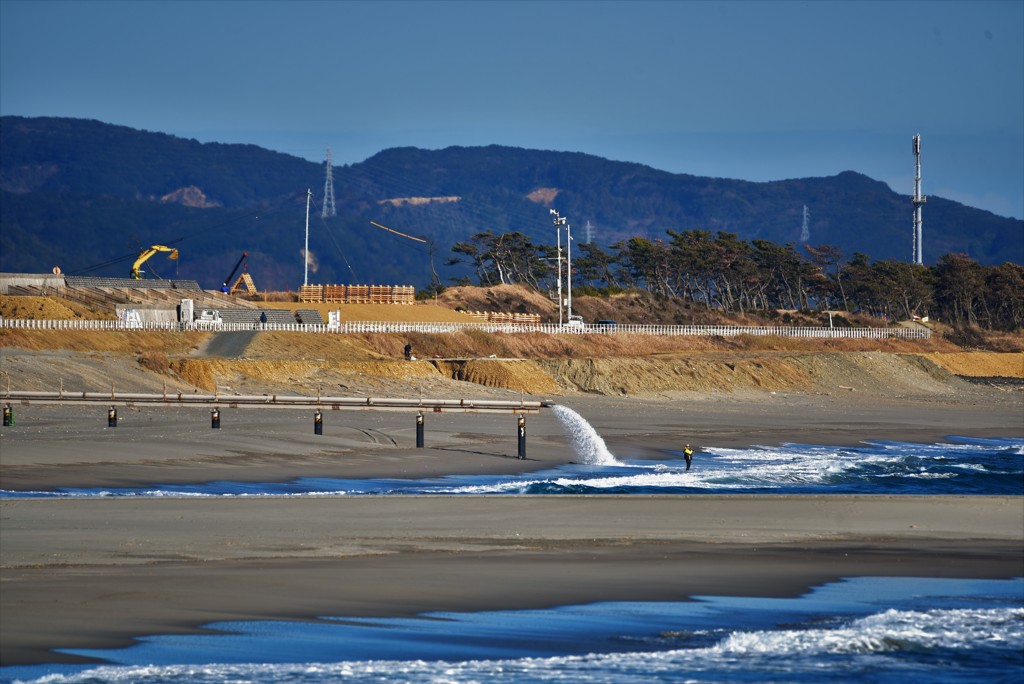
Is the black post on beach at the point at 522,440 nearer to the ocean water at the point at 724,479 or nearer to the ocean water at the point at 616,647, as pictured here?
the ocean water at the point at 724,479

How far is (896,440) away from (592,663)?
1247 inches

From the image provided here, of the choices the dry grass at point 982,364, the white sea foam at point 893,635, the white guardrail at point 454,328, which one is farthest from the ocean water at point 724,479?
the dry grass at point 982,364

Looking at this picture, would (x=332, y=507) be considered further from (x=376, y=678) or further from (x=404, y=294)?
(x=404, y=294)

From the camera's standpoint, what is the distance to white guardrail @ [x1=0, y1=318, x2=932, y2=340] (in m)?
61.7

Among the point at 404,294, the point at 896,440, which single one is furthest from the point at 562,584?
the point at 404,294

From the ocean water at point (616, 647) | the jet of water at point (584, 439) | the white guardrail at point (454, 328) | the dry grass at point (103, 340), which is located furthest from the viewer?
the white guardrail at point (454, 328)

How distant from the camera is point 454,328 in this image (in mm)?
73125

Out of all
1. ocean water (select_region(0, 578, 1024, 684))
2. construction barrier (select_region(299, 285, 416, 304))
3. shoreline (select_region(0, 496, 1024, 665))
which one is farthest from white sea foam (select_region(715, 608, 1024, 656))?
construction barrier (select_region(299, 285, 416, 304))

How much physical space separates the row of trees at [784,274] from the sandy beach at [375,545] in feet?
321

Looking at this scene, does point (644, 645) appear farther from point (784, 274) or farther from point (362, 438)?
point (784, 274)

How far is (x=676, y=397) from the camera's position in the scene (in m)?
60.4

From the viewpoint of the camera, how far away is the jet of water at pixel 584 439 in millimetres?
34138

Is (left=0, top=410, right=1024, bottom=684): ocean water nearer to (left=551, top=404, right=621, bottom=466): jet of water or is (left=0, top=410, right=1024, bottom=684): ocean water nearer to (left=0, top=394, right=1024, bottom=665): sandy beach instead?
(left=0, top=394, right=1024, bottom=665): sandy beach

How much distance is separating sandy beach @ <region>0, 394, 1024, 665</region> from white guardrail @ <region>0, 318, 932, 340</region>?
31101 mm
